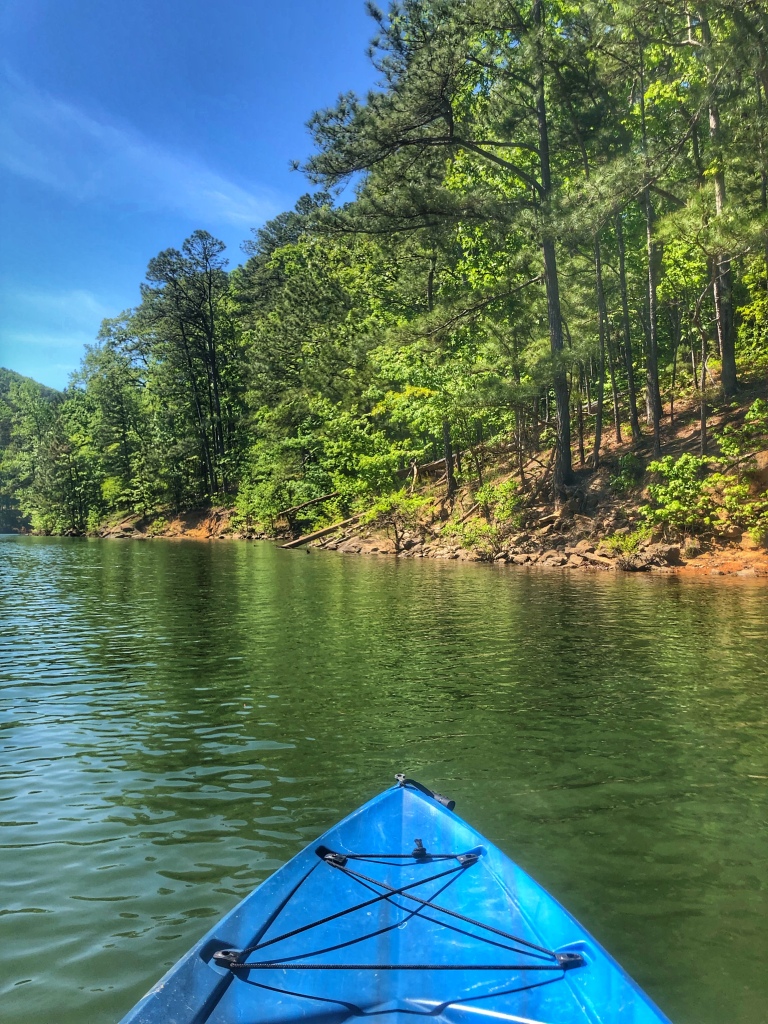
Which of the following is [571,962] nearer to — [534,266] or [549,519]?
[549,519]

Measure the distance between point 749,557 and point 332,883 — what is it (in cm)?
1645

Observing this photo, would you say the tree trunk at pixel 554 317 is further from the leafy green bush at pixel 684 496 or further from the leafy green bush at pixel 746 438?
the leafy green bush at pixel 746 438

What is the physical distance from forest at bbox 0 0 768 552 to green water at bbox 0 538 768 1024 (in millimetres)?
9626

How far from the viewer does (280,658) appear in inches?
378

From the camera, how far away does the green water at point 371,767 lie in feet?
11.4

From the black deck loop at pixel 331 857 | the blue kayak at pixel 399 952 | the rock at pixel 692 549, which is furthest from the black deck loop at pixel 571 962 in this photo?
the rock at pixel 692 549

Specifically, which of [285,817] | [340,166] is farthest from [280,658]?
[340,166]

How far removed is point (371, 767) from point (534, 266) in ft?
71.4

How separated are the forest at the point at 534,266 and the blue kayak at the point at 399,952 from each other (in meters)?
14.7

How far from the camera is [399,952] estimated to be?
9.40 ft

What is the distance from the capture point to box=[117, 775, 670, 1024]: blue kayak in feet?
8.11

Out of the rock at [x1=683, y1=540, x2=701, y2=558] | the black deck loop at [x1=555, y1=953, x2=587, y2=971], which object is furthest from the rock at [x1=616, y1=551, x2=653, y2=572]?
the black deck loop at [x1=555, y1=953, x2=587, y2=971]

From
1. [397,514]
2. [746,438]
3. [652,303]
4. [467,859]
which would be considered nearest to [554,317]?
[652,303]

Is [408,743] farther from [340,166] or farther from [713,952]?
[340,166]
